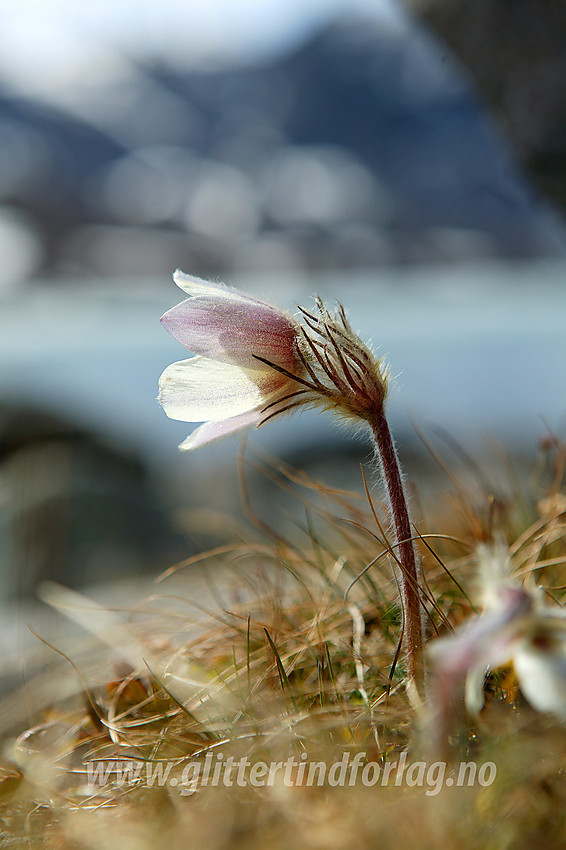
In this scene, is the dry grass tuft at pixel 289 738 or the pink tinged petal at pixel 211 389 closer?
the dry grass tuft at pixel 289 738

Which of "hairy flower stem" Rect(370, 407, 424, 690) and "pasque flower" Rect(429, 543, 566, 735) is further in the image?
"hairy flower stem" Rect(370, 407, 424, 690)

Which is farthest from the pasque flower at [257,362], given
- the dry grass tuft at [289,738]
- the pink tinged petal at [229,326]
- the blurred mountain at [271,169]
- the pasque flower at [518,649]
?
the blurred mountain at [271,169]

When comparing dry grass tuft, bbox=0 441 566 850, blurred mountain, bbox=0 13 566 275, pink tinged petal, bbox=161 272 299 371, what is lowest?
dry grass tuft, bbox=0 441 566 850

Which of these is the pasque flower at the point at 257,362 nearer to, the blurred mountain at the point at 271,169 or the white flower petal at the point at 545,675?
the white flower petal at the point at 545,675

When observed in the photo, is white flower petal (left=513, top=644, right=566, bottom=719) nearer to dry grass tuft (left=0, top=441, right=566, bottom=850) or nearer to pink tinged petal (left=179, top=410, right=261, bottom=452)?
dry grass tuft (left=0, top=441, right=566, bottom=850)

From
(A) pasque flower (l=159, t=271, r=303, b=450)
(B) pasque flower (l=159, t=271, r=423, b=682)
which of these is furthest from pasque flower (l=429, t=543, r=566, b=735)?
(A) pasque flower (l=159, t=271, r=303, b=450)

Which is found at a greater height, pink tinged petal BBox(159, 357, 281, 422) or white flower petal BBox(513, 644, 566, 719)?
pink tinged petal BBox(159, 357, 281, 422)

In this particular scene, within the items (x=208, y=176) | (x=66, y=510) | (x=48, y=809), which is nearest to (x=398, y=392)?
(x=48, y=809)
